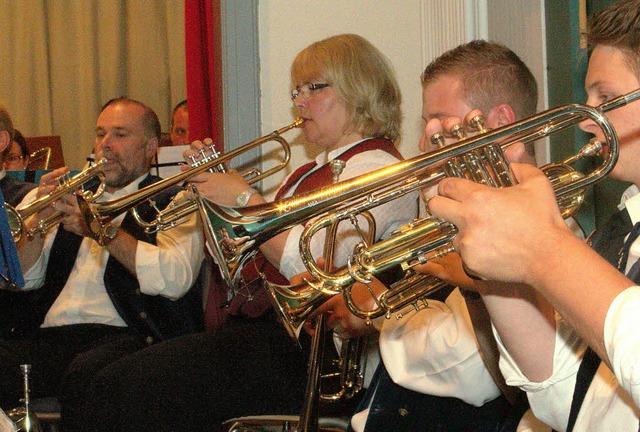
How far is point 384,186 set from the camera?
1545mm

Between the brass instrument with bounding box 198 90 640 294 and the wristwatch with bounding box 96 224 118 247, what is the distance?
1234mm

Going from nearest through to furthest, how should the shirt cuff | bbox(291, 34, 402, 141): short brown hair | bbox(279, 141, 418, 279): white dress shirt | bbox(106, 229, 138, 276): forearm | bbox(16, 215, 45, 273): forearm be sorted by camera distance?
the shirt cuff, bbox(279, 141, 418, 279): white dress shirt, bbox(291, 34, 402, 141): short brown hair, bbox(106, 229, 138, 276): forearm, bbox(16, 215, 45, 273): forearm

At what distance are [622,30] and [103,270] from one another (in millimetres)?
2446

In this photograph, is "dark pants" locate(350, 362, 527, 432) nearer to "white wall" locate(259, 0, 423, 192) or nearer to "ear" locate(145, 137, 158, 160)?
"white wall" locate(259, 0, 423, 192)

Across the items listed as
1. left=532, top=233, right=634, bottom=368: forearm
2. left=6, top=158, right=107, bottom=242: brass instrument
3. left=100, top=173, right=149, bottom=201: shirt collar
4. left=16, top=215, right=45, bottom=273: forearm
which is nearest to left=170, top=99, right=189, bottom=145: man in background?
left=100, top=173, right=149, bottom=201: shirt collar

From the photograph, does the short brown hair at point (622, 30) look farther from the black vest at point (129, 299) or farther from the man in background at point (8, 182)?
the man in background at point (8, 182)

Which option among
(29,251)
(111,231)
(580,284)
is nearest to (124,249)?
(111,231)

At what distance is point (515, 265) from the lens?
112 centimetres

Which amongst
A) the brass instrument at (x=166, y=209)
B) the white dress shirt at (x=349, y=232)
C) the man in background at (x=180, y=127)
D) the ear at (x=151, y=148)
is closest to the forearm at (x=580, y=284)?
the white dress shirt at (x=349, y=232)

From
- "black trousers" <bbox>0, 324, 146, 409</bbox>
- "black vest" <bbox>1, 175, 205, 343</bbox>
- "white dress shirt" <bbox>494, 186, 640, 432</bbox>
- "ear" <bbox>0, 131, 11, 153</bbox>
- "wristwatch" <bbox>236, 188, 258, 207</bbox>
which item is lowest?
"black trousers" <bbox>0, 324, 146, 409</bbox>

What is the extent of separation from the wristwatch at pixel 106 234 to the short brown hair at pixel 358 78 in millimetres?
898

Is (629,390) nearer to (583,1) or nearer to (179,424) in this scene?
(179,424)

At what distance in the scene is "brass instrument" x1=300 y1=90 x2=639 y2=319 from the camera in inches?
54.2

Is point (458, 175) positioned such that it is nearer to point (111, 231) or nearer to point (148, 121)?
point (111, 231)
